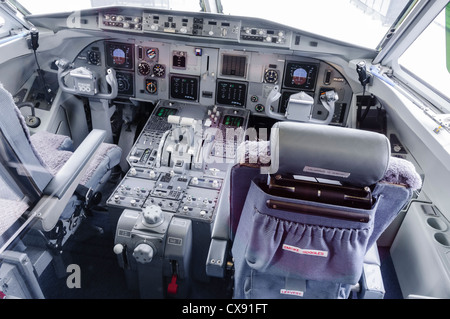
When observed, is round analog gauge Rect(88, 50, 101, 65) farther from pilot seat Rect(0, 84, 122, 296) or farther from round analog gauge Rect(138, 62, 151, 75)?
pilot seat Rect(0, 84, 122, 296)

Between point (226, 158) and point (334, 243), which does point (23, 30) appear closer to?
point (226, 158)

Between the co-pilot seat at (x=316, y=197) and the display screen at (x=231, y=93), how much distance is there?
6.90ft

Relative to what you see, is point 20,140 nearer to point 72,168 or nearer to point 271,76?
point 72,168

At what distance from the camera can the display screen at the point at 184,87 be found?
10.5 feet

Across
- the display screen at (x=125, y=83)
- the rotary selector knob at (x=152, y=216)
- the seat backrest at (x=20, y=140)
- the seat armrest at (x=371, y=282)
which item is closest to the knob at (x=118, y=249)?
the rotary selector knob at (x=152, y=216)

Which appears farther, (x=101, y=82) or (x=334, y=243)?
(x=101, y=82)

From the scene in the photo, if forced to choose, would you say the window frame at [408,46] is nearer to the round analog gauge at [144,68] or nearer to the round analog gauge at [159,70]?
the round analog gauge at [159,70]

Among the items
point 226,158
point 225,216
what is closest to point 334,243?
point 225,216

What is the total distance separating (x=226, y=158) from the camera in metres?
2.76

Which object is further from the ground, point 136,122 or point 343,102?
point 343,102

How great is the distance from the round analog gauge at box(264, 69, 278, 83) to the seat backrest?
2044 millimetres

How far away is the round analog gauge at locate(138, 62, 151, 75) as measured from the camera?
3.21 metres

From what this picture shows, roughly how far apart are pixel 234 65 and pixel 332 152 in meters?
2.33

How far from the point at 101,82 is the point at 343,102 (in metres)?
2.29
